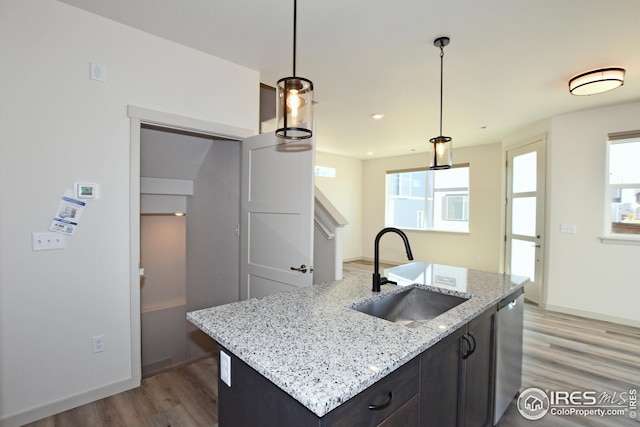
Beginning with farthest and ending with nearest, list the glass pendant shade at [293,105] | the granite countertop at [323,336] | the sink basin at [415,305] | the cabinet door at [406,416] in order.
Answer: the sink basin at [415,305]
the glass pendant shade at [293,105]
the cabinet door at [406,416]
the granite countertop at [323,336]

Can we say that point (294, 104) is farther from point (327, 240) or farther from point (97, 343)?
point (97, 343)

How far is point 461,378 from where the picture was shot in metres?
1.47

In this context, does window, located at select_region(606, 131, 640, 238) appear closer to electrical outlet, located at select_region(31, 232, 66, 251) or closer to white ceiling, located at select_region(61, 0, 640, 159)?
white ceiling, located at select_region(61, 0, 640, 159)

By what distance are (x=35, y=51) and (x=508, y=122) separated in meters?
5.28

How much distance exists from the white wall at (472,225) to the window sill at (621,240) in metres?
1.99

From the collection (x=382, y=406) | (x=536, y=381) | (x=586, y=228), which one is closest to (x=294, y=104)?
(x=382, y=406)

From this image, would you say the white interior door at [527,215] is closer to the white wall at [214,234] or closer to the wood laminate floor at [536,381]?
the wood laminate floor at [536,381]

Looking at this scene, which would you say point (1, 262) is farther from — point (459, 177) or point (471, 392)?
point (459, 177)

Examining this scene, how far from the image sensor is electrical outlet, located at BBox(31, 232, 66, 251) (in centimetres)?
195

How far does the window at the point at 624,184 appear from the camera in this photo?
365 centimetres

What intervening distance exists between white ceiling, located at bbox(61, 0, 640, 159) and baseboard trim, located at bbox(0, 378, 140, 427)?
2.62 meters

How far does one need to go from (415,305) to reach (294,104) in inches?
54.6

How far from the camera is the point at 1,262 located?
186cm

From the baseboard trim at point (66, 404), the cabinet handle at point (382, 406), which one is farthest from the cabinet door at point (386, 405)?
the baseboard trim at point (66, 404)
